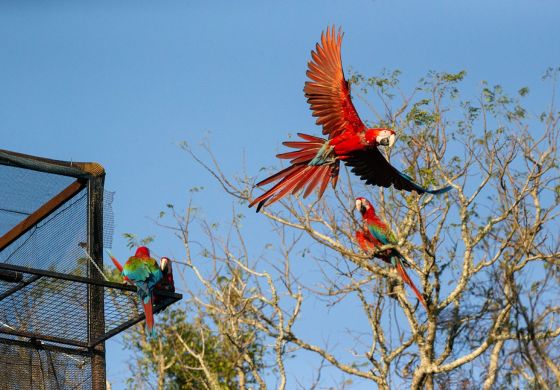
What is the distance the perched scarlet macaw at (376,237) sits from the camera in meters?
7.25

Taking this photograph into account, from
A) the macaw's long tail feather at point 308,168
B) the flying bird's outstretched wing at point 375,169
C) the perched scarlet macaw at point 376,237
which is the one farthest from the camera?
the perched scarlet macaw at point 376,237

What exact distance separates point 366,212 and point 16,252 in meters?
3.48

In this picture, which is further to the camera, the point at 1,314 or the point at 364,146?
the point at 364,146

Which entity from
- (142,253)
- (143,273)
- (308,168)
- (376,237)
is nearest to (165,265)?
(142,253)

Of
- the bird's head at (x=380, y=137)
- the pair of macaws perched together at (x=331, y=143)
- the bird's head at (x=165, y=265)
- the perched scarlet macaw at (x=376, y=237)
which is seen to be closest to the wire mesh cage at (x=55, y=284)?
the pair of macaws perched together at (x=331, y=143)

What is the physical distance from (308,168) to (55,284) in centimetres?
180

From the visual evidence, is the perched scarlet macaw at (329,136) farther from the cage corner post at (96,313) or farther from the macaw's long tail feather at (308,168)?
the cage corner post at (96,313)

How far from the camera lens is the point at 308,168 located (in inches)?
219

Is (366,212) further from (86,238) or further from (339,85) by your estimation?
(86,238)

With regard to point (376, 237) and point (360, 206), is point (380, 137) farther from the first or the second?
point (360, 206)

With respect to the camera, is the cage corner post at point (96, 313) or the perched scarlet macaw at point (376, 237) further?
the perched scarlet macaw at point (376, 237)

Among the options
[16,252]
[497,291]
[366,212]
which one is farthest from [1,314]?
[366,212]

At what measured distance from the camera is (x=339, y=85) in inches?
226

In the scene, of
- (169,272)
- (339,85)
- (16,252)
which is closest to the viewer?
(16,252)
